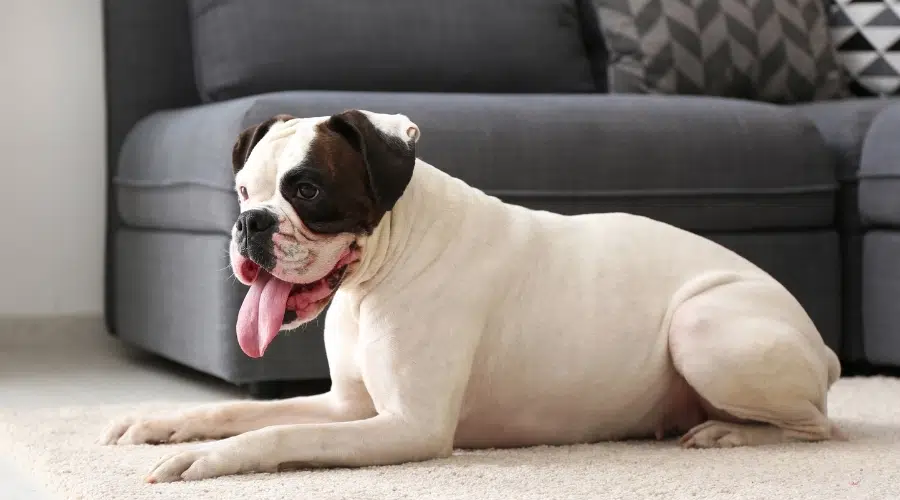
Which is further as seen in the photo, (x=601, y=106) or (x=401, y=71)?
(x=401, y=71)

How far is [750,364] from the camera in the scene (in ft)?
6.26

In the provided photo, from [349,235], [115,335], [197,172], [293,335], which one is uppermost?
[349,235]

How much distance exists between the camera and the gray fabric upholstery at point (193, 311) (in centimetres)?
256

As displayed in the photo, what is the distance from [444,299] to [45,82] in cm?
208

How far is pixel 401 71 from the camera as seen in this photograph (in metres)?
3.24

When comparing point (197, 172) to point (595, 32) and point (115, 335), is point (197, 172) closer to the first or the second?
point (115, 335)

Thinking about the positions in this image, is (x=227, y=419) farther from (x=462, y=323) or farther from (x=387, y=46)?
(x=387, y=46)

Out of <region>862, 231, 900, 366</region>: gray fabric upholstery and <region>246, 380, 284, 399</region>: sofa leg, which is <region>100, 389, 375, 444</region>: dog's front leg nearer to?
<region>246, 380, 284, 399</region>: sofa leg

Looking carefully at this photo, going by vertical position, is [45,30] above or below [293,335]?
above

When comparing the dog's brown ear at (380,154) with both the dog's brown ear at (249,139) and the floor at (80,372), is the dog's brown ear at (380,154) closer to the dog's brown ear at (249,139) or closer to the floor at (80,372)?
the dog's brown ear at (249,139)

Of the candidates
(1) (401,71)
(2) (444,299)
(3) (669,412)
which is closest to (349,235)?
(2) (444,299)

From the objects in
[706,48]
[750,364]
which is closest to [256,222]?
[750,364]

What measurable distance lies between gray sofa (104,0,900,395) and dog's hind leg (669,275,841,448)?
773 mm

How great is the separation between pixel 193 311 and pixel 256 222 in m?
1.09
